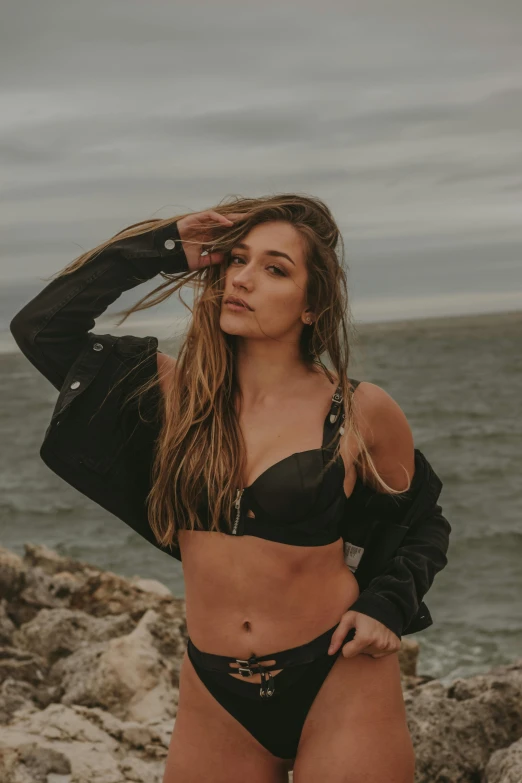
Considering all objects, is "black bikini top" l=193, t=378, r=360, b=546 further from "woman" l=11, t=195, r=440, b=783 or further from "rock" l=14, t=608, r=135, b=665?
"rock" l=14, t=608, r=135, b=665

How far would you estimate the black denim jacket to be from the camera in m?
3.86

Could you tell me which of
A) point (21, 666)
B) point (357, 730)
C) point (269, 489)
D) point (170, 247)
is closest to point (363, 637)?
point (357, 730)

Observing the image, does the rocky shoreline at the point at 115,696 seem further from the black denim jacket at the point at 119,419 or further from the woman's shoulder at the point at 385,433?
the woman's shoulder at the point at 385,433

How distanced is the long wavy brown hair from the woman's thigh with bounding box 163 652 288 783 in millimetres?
566

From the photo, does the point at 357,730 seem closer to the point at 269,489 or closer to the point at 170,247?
the point at 269,489

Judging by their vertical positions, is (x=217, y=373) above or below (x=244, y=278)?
below

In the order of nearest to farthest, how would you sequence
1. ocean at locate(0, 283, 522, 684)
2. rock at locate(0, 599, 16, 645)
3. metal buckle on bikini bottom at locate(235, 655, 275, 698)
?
metal buckle on bikini bottom at locate(235, 655, 275, 698) < rock at locate(0, 599, 16, 645) < ocean at locate(0, 283, 522, 684)

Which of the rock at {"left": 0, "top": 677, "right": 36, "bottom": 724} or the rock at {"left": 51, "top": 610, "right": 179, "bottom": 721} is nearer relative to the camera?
the rock at {"left": 0, "top": 677, "right": 36, "bottom": 724}

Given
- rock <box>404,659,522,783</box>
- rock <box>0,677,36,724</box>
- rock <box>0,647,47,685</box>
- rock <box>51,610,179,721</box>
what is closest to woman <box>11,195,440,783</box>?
rock <box>404,659,522,783</box>

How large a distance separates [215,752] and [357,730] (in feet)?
1.56

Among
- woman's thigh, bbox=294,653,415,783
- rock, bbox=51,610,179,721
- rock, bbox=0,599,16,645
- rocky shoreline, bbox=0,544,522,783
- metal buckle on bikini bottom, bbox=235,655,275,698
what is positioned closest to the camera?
woman's thigh, bbox=294,653,415,783

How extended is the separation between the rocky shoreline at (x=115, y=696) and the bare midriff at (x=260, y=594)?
140 cm

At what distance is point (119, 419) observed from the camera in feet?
12.9

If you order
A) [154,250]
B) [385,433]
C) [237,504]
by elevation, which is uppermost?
[154,250]
